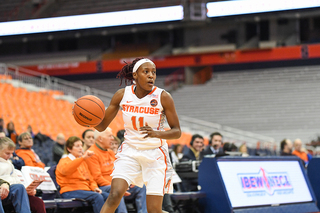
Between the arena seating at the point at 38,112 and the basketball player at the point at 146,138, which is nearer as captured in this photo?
the basketball player at the point at 146,138

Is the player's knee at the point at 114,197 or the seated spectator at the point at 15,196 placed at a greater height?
the player's knee at the point at 114,197

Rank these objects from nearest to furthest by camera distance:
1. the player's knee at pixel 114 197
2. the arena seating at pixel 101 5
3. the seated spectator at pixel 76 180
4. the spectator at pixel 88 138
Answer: the player's knee at pixel 114 197, the seated spectator at pixel 76 180, the spectator at pixel 88 138, the arena seating at pixel 101 5

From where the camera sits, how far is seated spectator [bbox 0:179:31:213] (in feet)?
13.7

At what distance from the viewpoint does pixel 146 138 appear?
363 cm

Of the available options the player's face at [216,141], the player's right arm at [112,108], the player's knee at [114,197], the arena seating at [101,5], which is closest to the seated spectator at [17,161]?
the player's right arm at [112,108]

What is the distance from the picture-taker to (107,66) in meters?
23.7

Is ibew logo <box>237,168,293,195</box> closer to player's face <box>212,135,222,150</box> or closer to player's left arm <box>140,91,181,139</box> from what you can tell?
player's face <box>212,135,222,150</box>

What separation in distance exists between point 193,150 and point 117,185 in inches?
177

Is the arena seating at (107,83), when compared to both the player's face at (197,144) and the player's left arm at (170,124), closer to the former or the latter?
the player's face at (197,144)

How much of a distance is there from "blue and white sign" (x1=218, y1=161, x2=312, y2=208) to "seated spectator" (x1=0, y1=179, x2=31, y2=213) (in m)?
2.70

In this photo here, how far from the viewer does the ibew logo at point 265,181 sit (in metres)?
5.88

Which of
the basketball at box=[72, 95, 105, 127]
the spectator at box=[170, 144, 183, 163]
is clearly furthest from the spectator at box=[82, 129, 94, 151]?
the basketball at box=[72, 95, 105, 127]

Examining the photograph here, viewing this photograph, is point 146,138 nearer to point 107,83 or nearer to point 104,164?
point 104,164

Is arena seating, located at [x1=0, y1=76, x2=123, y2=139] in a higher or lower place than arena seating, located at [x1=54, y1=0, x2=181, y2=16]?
lower
